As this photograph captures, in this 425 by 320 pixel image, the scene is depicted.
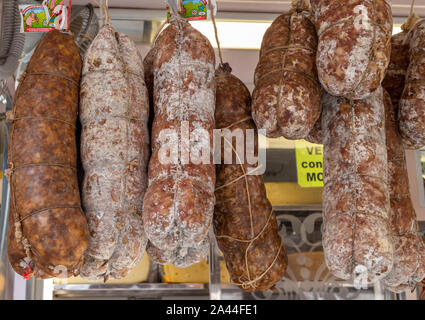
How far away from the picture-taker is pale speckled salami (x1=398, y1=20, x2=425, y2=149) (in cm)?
208

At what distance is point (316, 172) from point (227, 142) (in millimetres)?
1794

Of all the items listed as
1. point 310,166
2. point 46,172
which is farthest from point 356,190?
point 310,166

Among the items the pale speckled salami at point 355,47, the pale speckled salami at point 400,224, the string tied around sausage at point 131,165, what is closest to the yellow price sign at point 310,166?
the pale speckled salami at point 400,224

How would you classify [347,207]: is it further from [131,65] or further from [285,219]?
[285,219]

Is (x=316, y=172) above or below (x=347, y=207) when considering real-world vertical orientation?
above

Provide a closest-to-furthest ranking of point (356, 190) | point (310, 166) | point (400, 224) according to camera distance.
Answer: point (356, 190), point (400, 224), point (310, 166)

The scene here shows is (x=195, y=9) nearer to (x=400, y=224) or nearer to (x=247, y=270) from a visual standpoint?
(x=247, y=270)

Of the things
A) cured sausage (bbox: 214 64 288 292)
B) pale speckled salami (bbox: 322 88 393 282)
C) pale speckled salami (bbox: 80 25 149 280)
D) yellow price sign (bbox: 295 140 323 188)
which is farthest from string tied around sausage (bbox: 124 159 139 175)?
yellow price sign (bbox: 295 140 323 188)

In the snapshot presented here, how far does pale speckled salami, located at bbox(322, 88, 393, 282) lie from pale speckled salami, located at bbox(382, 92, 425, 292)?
8.8 inches

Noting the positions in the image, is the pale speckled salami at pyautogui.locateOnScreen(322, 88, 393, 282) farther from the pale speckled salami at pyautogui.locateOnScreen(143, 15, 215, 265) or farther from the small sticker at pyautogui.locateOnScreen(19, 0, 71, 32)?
the small sticker at pyautogui.locateOnScreen(19, 0, 71, 32)

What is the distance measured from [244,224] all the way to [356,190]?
517mm

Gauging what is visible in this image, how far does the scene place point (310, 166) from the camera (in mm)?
3748

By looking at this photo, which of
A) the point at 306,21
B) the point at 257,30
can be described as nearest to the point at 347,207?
the point at 306,21

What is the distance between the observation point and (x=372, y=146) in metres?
1.94
